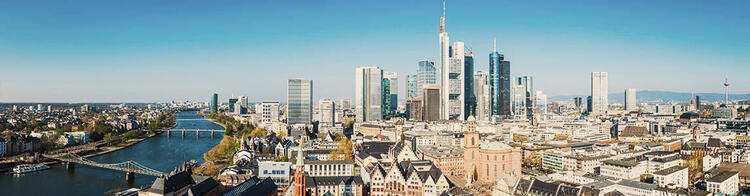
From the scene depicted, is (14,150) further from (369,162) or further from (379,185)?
(379,185)

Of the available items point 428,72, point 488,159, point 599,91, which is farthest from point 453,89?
point 599,91

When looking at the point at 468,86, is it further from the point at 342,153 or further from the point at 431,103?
the point at 342,153

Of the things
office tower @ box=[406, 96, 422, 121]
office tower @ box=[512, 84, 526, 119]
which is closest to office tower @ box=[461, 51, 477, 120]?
office tower @ box=[406, 96, 422, 121]

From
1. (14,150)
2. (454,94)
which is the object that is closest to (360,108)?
(454,94)

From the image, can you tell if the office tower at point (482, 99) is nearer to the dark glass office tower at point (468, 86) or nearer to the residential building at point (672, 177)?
the dark glass office tower at point (468, 86)

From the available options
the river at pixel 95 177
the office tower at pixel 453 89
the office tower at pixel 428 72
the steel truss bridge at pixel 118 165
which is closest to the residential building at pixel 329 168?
the steel truss bridge at pixel 118 165
